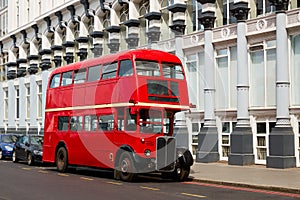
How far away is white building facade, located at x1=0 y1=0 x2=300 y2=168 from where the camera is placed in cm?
2291

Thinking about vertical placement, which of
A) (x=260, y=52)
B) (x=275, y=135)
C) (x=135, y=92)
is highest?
(x=260, y=52)

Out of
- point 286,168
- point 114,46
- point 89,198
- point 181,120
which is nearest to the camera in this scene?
point 89,198

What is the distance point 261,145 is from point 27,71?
104 feet

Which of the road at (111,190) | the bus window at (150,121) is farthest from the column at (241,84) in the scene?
the bus window at (150,121)

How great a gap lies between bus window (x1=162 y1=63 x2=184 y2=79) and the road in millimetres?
3776

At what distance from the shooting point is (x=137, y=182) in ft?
61.1

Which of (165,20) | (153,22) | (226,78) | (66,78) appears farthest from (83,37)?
(66,78)

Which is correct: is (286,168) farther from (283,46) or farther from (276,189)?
(276,189)

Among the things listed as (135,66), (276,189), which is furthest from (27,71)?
(276,189)

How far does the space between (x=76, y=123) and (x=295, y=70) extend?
965 centimetres

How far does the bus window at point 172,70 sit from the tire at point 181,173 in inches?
126

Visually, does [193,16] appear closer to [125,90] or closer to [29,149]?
[29,149]

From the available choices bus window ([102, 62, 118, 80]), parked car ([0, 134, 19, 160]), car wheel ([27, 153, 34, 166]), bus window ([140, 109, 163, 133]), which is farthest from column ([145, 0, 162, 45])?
bus window ([140, 109, 163, 133])

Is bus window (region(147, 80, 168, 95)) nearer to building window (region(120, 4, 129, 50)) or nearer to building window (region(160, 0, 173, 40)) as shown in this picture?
building window (region(160, 0, 173, 40))
